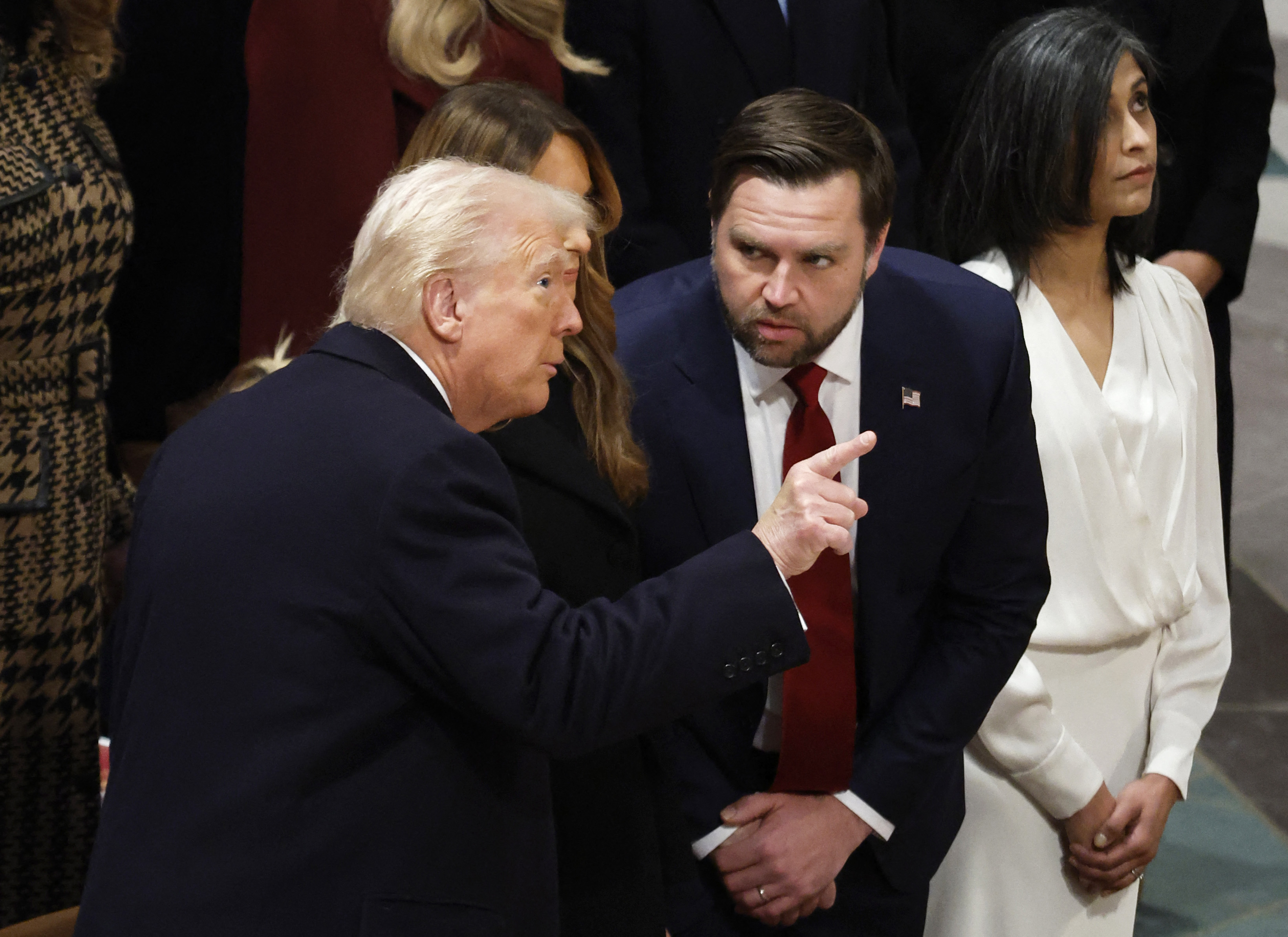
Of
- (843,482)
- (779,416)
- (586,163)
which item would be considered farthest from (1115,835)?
(586,163)

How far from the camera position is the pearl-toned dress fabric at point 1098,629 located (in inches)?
88.7

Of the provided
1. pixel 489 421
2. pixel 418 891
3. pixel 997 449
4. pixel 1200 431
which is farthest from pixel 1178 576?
pixel 418 891

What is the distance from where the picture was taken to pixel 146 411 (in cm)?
254

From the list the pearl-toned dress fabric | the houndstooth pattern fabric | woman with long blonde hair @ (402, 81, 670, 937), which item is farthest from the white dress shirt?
the houndstooth pattern fabric

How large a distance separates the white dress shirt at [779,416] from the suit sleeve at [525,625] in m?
0.64

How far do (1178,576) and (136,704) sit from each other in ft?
5.38

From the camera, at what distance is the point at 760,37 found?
2621 millimetres

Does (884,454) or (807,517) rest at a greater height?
(807,517)

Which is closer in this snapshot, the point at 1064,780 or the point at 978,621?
the point at 978,621

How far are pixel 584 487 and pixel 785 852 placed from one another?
2.09 feet

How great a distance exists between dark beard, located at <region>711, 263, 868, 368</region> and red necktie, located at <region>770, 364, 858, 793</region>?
0.08ft

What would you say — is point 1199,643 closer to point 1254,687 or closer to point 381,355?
point 381,355

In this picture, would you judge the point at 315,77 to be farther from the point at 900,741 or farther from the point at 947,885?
the point at 947,885

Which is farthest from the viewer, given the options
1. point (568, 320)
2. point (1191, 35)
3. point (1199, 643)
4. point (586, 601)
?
point (1191, 35)
